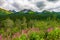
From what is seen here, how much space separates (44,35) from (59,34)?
0.94 meters

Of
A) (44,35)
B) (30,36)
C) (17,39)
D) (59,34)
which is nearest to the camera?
(17,39)

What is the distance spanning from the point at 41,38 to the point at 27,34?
57 cm

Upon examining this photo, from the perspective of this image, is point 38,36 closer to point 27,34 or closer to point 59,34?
point 27,34

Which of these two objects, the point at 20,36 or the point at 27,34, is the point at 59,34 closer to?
the point at 27,34

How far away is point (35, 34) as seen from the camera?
8789mm

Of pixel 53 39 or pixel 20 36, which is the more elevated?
pixel 20 36

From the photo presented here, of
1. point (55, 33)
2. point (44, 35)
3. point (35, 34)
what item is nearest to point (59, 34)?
point (55, 33)

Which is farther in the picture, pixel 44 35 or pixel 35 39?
pixel 44 35

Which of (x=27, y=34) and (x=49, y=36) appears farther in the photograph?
(x=49, y=36)

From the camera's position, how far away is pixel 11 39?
780 cm

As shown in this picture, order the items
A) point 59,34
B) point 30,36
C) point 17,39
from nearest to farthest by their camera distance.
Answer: point 17,39
point 30,36
point 59,34

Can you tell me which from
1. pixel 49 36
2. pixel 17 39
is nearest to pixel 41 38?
pixel 49 36

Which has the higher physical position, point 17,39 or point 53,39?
point 17,39

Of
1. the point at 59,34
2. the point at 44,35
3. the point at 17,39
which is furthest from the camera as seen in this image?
the point at 59,34
